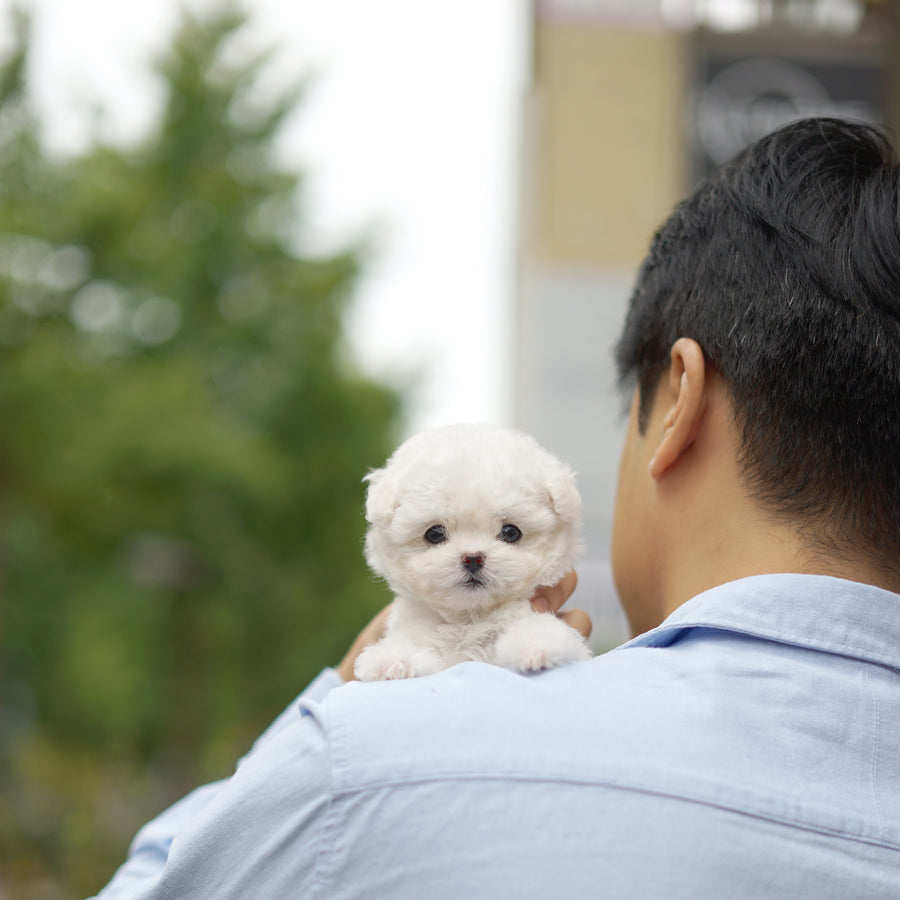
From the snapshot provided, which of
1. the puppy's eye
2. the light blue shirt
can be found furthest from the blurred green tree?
the light blue shirt

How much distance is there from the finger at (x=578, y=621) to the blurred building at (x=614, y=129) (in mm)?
4601

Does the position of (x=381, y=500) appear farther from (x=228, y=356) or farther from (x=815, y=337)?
(x=228, y=356)

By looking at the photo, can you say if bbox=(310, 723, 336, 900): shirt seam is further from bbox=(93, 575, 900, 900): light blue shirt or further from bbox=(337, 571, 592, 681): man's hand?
bbox=(337, 571, 592, 681): man's hand

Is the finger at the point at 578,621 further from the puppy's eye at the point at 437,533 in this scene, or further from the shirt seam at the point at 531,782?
the shirt seam at the point at 531,782

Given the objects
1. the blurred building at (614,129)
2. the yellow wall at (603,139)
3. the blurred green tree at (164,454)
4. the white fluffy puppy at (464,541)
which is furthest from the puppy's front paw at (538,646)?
the blurred green tree at (164,454)

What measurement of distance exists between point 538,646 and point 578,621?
24cm

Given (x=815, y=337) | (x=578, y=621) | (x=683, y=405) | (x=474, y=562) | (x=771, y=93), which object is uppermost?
(x=771, y=93)

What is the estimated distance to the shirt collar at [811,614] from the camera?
1.27 metres

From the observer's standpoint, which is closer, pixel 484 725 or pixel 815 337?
pixel 484 725

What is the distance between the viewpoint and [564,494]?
1487 mm

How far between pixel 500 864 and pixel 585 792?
0.40ft

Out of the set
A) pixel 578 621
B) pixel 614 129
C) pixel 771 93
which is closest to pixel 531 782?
pixel 578 621

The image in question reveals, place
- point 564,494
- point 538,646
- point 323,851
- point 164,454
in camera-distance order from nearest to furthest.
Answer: point 323,851 < point 538,646 < point 564,494 < point 164,454

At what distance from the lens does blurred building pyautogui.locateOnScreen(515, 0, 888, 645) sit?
20.3ft
